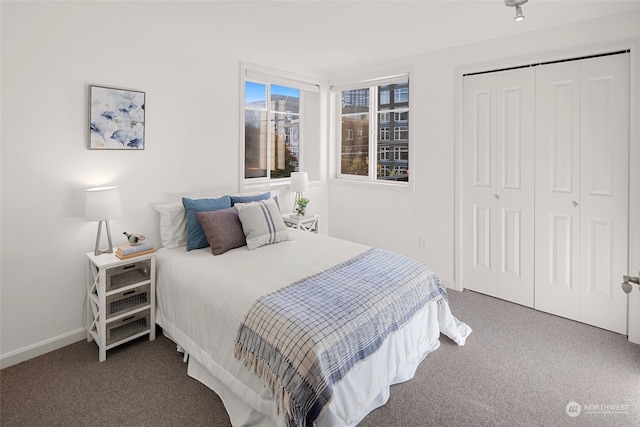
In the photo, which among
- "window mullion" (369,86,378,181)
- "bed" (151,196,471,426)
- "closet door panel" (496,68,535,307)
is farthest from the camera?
"window mullion" (369,86,378,181)

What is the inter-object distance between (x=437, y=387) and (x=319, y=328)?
992mm

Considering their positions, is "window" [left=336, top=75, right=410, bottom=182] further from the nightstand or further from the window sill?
the nightstand

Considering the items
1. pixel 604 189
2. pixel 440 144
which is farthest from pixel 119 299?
pixel 604 189

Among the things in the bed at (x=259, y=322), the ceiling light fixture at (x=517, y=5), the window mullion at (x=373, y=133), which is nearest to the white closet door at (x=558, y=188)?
the ceiling light fixture at (x=517, y=5)

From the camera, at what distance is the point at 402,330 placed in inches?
86.7

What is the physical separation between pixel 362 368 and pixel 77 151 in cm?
250

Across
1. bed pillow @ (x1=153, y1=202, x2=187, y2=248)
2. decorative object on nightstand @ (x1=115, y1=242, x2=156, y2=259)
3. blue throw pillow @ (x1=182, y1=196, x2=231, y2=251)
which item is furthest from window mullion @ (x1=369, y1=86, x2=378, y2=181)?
decorative object on nightstand @ (x1=115, y1=242, x2=156, y2=259)

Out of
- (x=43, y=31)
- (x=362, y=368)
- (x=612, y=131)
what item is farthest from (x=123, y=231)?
(x=612, y=131)

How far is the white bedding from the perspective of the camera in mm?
1834

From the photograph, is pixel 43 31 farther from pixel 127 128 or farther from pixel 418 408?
pixel 418 408

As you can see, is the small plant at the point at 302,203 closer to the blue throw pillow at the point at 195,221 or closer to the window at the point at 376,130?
the window at the point at 376,130

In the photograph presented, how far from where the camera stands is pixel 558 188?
305cm

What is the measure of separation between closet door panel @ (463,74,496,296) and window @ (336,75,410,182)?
2.46ft

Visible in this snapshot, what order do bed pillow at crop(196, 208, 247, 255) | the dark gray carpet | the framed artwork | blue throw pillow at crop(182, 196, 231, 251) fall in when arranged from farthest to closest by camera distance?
blue throw pillow at crop(182, 196, 231, 251) → bed pillow at crop(196, 208, 247, 255) → the framed artwork → the dark gray carpet
